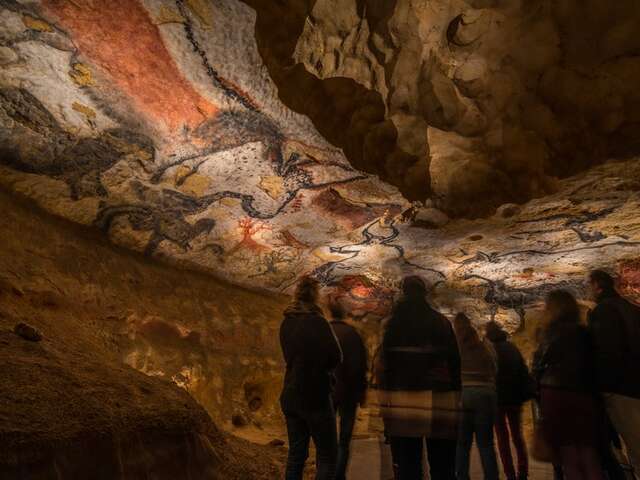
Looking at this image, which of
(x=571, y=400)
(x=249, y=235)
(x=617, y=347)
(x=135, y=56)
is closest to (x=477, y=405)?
(x=571, y=400)

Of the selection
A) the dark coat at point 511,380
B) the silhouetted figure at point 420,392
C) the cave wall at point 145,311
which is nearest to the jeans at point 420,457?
the silhouetted figure at point 420,392

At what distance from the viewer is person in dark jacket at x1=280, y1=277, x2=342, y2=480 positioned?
7.96ft

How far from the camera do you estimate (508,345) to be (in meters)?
2.97

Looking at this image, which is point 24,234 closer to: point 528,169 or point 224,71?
point 224,71

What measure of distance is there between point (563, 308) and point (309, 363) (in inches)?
58.2

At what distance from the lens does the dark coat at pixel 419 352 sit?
6.93ft

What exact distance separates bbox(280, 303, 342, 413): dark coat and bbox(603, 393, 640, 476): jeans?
4.75 ft

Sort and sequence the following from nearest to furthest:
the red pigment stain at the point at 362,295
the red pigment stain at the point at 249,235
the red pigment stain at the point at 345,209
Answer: the red pigment stain at the point at 345,209 → the red pigment stain at the point at 249,235 → the red pigment stain at the point at 362,295

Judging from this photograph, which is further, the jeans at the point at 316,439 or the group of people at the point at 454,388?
the jeans at the point at 316,439

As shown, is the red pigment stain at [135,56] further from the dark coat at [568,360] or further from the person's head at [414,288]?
the dark coat at [568,360]

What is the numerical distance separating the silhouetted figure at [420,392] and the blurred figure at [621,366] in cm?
71

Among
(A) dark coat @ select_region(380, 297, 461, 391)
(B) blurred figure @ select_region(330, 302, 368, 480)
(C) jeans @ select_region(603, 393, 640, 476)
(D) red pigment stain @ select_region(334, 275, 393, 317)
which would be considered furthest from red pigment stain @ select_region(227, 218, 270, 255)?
(C) jeans @ select_region(603, 393, 640, 476)

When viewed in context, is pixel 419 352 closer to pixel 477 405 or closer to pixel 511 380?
pixel 477 405

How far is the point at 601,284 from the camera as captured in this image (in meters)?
2.29
